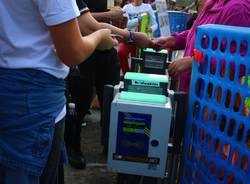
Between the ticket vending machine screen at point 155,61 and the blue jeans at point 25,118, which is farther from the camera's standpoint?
the ticket vending machine screen at point 155,61

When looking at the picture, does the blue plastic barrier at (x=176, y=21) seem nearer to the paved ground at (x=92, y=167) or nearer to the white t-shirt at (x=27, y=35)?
the paved ground at (x=92, y=167)

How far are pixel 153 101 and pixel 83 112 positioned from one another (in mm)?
1594

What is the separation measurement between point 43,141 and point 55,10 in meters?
0.48

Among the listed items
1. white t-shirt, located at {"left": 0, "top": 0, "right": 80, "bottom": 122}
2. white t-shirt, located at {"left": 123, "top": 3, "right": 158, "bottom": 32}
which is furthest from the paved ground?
white t-shirt, located at {"left": 123, "top": 3, "right": 158, "bottom": 32}

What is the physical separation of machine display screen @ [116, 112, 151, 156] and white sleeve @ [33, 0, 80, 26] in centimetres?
70

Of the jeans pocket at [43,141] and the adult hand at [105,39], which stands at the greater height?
the adult hand at [105,39]

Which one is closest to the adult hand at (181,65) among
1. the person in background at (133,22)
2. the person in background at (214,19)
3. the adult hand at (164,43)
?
the person in background at (214,19)

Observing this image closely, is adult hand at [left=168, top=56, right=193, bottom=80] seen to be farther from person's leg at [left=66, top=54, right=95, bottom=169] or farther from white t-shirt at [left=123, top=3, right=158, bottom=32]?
white t-shirt at [left=123, top=3, right=158, bottom=32]

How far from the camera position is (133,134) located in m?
1.91

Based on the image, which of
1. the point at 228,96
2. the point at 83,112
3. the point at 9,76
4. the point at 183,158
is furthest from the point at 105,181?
the point at 9,76

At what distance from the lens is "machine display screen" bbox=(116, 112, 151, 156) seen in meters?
1.88

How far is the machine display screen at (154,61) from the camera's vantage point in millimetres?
3042

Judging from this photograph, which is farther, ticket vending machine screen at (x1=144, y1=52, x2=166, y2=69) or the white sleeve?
ticket vending machine screen at (x1=144, y1=52, x2=166, y2=69)

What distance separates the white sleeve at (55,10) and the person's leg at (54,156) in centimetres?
44
